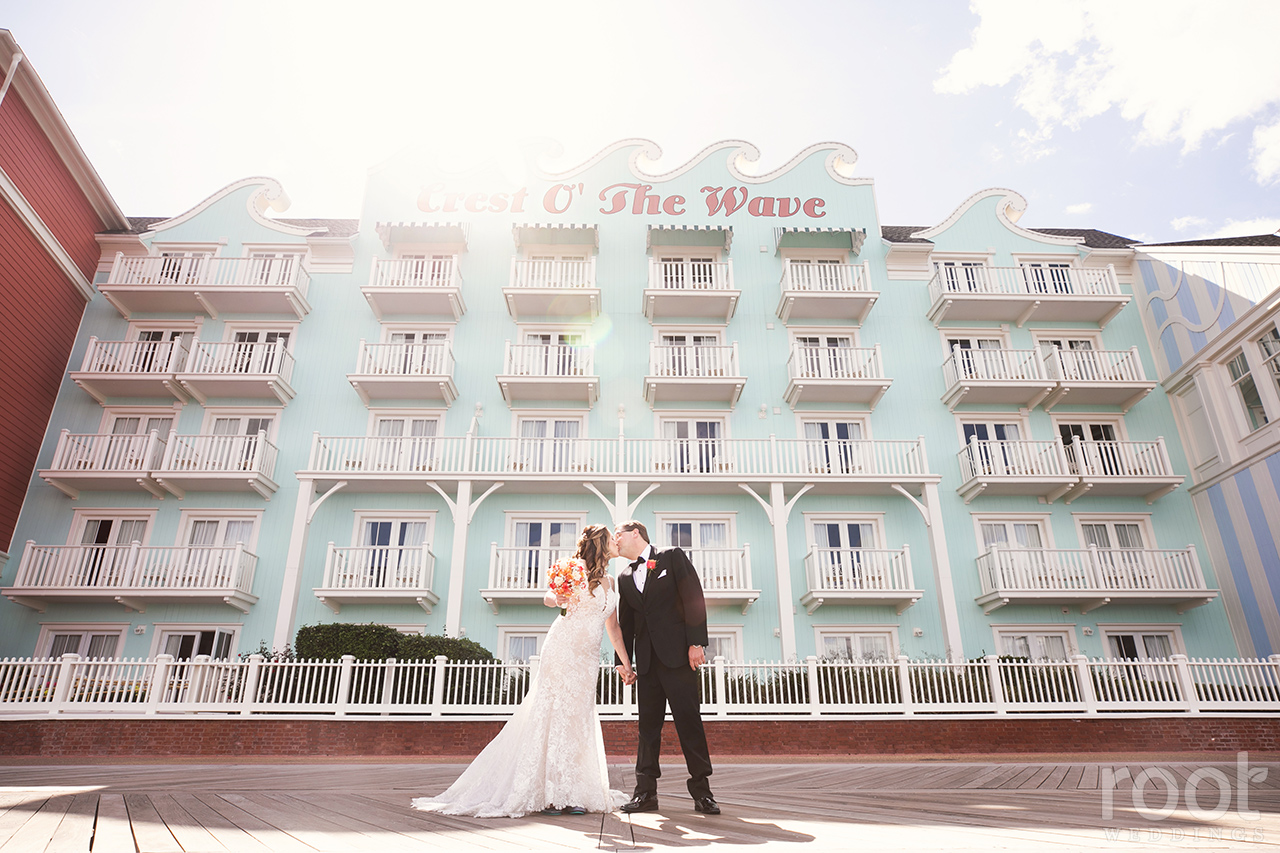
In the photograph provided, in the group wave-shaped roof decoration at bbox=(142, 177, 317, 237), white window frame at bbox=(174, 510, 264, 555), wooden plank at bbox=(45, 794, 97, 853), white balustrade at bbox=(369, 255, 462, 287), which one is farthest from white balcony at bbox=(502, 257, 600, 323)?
wooden plank at bbox=(45, 794, 97, 853)

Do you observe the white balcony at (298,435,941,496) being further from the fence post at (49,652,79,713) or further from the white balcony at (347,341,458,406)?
the fence post at (49,652,79,713)

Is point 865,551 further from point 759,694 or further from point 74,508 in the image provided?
point 74,508

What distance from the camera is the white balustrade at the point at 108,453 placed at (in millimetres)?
17828

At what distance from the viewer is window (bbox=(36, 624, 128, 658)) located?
17141 millimetres

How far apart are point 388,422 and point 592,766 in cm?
1599

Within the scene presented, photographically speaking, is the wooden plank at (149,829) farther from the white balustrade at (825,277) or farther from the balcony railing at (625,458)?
the white balustrade at (825,277)

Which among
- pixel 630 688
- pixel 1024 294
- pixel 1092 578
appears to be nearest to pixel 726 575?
pixel 630 688

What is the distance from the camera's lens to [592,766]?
17.3 feet

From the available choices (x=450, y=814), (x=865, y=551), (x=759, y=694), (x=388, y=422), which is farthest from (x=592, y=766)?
(x=388, y=422)

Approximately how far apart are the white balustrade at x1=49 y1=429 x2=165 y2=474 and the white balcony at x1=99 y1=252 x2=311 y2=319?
3961 millimetres

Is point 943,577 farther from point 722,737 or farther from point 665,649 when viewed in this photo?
point 665,649

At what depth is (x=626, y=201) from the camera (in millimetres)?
22500

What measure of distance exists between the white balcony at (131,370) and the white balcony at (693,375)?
12178mm

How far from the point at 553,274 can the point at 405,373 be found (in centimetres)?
484
